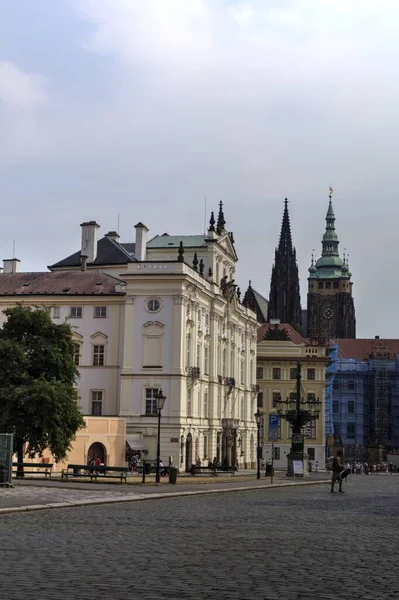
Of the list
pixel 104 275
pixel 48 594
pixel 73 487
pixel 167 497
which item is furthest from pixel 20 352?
pixel 48 594

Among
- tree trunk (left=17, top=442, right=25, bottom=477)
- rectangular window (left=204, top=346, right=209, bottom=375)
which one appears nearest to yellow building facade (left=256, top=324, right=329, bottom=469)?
rectangular window (left=204, top=346, right=209, bottom=375)

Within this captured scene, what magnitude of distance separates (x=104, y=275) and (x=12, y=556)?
59877 mm

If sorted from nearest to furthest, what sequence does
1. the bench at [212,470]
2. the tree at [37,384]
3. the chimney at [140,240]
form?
the tree at [37,384] < the bench at [212,470] < the chimney at [140,240]

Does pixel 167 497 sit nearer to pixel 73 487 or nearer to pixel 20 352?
pixel 73 487

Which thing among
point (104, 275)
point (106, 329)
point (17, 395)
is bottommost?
point (17, 395)

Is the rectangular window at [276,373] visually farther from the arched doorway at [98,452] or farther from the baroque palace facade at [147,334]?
the arched doorway at [98,452]

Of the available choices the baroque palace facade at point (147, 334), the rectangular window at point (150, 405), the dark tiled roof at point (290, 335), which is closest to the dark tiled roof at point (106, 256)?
the baroque palace facade at point (147, 334)

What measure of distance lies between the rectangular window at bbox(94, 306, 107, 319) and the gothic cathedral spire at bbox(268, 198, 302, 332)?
A: 101947mm

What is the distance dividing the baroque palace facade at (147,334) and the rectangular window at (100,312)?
7 centimetres

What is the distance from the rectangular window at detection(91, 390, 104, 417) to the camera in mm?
69312

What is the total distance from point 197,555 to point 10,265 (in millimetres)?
68609

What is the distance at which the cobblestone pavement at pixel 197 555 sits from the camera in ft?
34.9

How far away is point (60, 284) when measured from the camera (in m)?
72.1

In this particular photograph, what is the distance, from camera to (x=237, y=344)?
8638 centimetres
